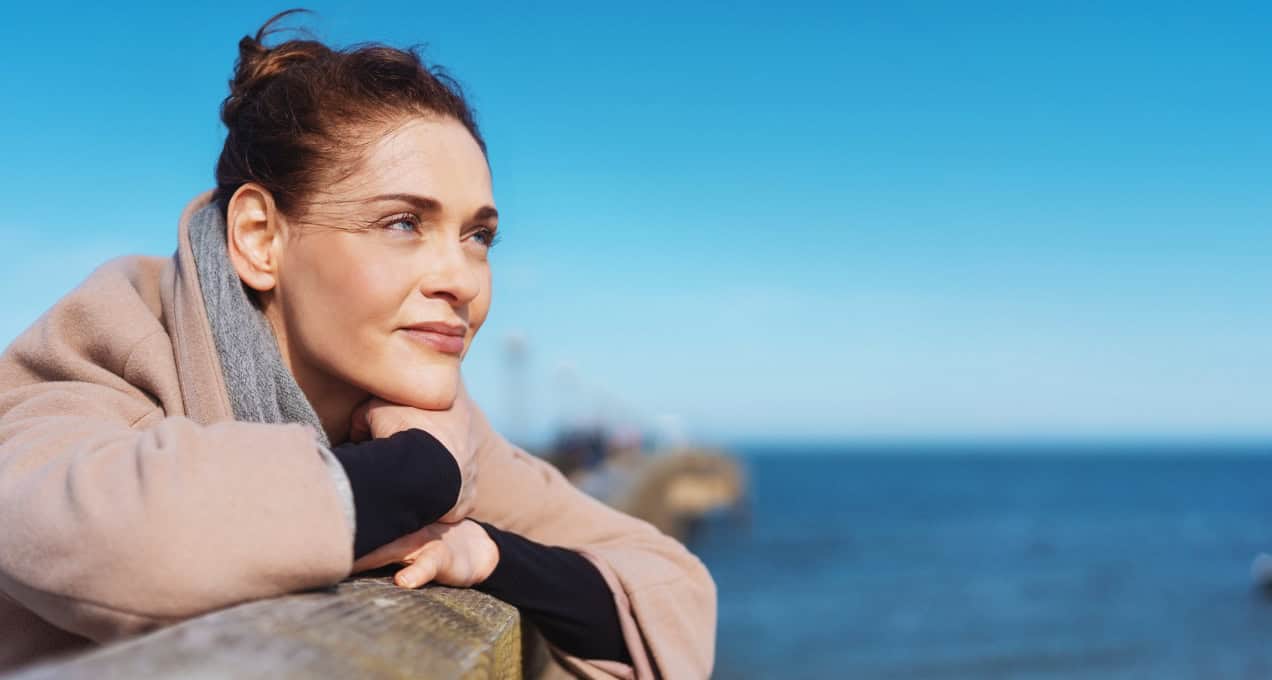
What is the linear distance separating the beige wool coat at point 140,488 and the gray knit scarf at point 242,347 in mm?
27

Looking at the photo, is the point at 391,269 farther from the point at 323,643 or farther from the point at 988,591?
the point at 988,591

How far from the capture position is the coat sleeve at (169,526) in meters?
1.34


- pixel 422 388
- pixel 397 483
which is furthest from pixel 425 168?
pixel 397 483

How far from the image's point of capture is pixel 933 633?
25.7 meters

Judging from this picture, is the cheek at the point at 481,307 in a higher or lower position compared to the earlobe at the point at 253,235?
lower

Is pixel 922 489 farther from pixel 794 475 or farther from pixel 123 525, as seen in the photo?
pixel 123 525

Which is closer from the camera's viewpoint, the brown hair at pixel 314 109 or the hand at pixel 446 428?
the hand at pixel 446 428

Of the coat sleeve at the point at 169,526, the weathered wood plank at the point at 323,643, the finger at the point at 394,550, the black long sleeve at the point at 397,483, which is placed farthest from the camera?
the finger at the point at 394,550

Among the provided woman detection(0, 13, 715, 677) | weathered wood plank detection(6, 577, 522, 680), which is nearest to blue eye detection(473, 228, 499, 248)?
woman detection(0, 13, 715, 677)

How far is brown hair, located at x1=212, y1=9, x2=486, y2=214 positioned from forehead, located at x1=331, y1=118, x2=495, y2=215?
0.04 metres

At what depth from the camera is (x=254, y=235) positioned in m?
2.32

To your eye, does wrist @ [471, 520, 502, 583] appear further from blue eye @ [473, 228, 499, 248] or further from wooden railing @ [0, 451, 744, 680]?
blue eye @ [473, 228, 499, 248]

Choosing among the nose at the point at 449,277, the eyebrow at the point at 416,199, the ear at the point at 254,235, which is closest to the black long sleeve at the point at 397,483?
the nose at the point at 449,277

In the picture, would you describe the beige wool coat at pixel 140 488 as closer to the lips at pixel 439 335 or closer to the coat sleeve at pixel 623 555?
the coat sleeve at pixel 623 555
